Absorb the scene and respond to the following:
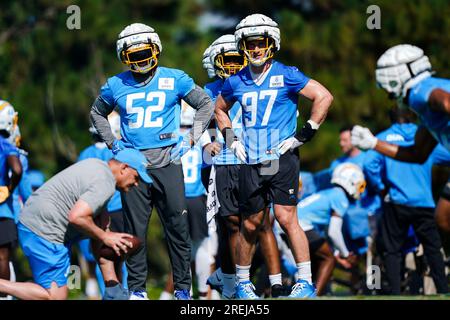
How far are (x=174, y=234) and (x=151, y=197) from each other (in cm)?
42

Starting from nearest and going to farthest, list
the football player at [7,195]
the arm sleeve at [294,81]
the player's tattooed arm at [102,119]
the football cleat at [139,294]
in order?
the arm sleeve at [294,81] → the football cleat at [139,294] → the player's tattooed arm at [102,119] → the football player at [7,195]

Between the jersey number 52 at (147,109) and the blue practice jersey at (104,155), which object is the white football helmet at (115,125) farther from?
the jersey number 52 at (147,109)

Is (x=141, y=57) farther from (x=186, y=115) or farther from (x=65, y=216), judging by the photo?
(x=186, y=115)

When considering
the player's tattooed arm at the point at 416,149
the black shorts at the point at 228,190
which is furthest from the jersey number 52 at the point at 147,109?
the player's tattooed arm at the point at 416,149

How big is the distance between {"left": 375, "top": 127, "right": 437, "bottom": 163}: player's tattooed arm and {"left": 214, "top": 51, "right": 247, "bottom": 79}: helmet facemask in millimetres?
2321

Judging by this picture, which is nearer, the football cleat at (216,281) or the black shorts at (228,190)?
the black shorts at (228,190)

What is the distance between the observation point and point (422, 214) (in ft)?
37.6

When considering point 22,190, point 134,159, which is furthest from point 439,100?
point 22,190

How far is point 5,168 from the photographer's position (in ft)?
35.4

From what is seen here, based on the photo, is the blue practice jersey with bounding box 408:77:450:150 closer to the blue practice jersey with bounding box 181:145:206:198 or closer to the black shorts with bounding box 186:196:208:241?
the blue practice jersey with bounding box 181:145:206:198

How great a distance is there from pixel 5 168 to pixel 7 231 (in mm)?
686

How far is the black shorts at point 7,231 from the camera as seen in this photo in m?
10.8

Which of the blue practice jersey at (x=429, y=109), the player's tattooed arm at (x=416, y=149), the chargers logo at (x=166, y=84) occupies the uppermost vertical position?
the chargers logo at (x=166, y=84)
